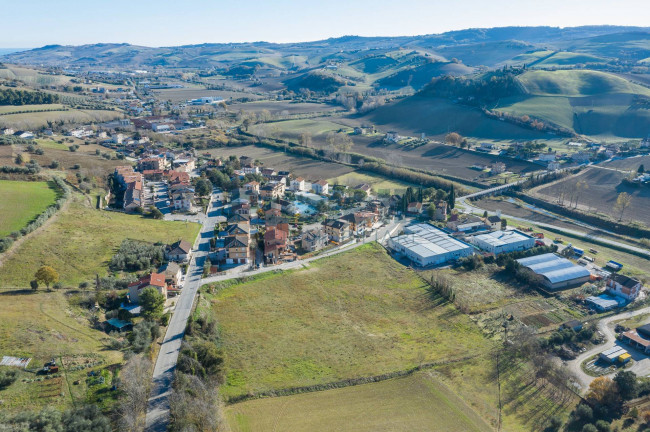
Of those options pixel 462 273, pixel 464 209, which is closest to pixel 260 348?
pixel 462 273

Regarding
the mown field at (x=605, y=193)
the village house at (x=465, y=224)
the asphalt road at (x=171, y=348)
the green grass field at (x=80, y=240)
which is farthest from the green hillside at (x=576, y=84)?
the asphalt road at (x=171, y=348)

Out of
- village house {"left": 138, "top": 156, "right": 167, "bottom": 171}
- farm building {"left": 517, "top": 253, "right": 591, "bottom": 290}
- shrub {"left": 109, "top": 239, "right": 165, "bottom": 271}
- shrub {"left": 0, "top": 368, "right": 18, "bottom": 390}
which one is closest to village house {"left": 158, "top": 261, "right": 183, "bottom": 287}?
shrub {"left": 109, "top": 239, "right": 165, "bottom": 271}

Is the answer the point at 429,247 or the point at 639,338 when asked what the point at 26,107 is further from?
the point at 639,338

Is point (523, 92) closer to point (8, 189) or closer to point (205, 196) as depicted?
point (205, 196)

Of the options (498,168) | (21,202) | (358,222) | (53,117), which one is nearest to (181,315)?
(358,222)

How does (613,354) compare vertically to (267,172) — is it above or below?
below
